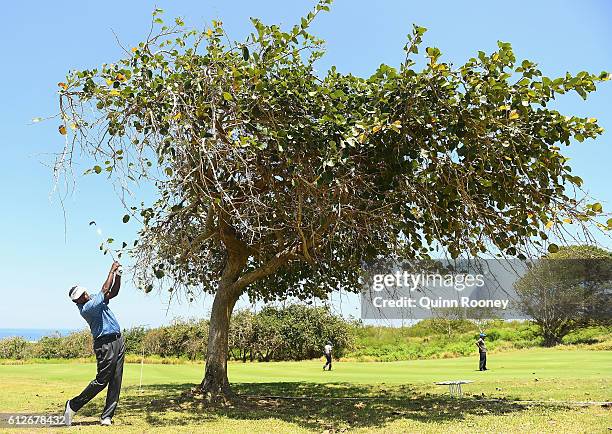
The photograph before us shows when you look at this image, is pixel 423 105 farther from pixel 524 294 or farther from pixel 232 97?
pixel 524 294

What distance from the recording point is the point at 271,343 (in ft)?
114

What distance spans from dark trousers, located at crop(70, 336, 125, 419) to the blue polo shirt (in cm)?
17

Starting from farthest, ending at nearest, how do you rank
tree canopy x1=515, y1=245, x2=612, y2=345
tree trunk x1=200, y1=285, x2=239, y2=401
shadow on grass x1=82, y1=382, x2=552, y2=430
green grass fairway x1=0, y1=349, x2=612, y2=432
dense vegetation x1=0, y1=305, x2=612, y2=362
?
tree canopy x1=515, y1=245, x2=612, y2=345 → dense vegetation x1=0, y1=305, x2=612, y2=362 → tree trunk x1=200, y1=285, x2=239, y2=401 → shadow on grass x1=82, y1=382, x2=552, y2=430 → green grass fairway x1=0, y1=349, x2=612, y2=432

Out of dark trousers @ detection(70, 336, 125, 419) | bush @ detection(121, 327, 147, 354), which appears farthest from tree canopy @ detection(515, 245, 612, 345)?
dark trousers @ detection(70, 336, 125, 419)

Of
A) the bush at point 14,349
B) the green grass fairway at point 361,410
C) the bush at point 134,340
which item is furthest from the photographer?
the bush at point 134,340

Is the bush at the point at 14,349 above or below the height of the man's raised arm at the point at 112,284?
below

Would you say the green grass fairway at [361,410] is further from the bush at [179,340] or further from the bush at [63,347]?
the bush at [63,347]

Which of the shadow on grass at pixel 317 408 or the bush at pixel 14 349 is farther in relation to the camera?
the bush at pixel 14 349

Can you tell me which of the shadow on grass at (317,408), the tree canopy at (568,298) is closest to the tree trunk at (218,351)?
the shadow on grass at (317,408)

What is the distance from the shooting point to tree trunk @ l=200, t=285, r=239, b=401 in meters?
11.7

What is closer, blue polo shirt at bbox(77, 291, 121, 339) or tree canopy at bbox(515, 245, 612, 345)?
blue polo shirt at bbox(77, 291, 121, 339)

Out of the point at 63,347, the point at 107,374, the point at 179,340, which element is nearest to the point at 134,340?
the point at 179,340

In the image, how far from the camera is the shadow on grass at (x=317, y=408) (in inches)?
364

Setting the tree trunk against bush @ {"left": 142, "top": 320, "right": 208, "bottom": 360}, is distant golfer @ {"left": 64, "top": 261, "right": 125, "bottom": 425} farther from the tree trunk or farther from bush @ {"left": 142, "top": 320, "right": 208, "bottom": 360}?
bush @ {"left": 142, "top": 320, "right": 208, "bottom": 360}
